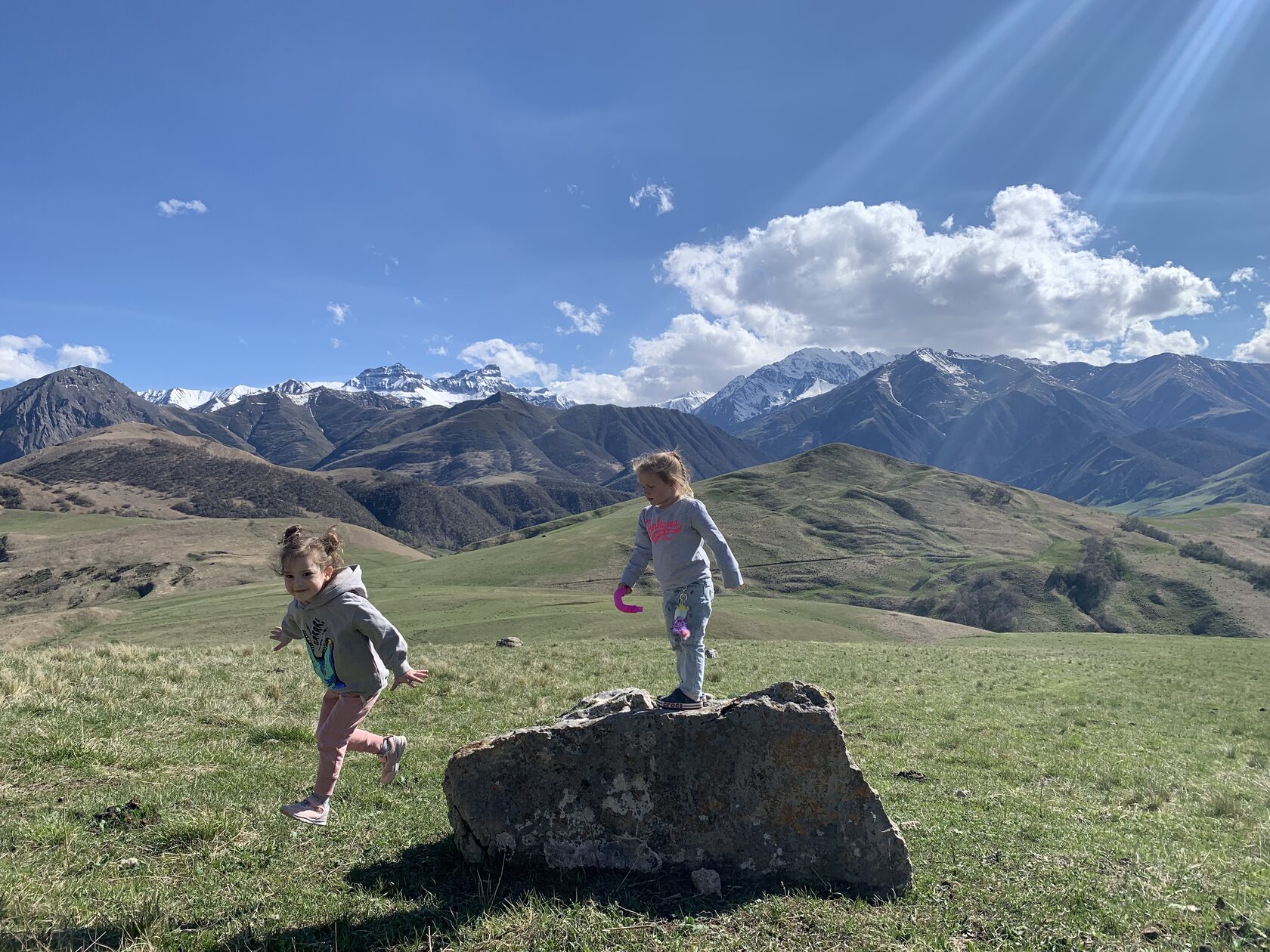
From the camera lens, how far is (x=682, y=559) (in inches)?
347

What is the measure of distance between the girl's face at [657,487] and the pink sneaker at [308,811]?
16.6 feet

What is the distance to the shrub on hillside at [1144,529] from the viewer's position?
16825 cm

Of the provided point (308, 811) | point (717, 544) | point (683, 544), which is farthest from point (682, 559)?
point (308, 811)

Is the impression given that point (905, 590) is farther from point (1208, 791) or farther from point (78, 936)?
point (78, 936)

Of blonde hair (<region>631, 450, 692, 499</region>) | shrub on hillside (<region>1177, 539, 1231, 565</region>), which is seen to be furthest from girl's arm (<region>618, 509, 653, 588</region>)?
shrub on hillside (<region>1177, 539, 1231, 565</region>)

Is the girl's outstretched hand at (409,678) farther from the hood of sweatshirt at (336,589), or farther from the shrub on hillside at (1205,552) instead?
the shrub on hillside at (1205,552)

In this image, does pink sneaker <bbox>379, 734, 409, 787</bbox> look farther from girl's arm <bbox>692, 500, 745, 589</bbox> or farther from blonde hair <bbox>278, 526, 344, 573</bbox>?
girl's arm <bbox>692, 500, 745, 589</bbox>

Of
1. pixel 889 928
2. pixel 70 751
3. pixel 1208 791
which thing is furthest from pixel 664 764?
pixel 1208 791

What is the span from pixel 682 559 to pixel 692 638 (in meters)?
1.02

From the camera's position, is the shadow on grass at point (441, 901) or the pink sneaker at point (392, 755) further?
the pink sneaker at point (392, 755)

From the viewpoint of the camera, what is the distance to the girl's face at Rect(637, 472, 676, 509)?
8.87 m

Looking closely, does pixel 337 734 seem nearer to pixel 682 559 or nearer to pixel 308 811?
pixel 308 811

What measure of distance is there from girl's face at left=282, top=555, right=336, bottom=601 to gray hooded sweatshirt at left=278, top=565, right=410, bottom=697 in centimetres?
13

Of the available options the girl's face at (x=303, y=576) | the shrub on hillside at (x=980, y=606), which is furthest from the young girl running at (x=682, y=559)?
the shrub on hillside at (x=980, y=606)
